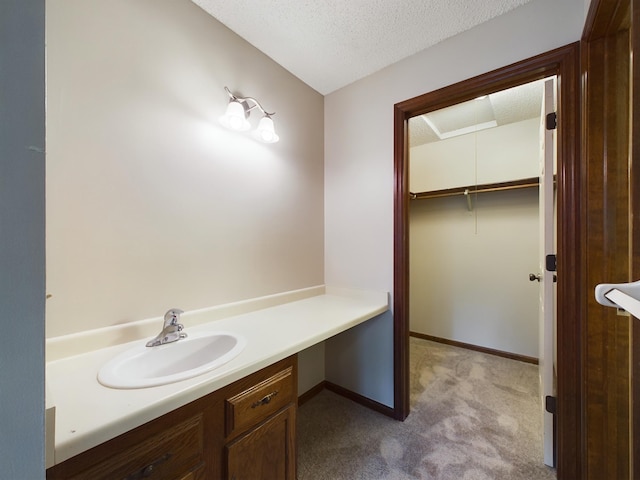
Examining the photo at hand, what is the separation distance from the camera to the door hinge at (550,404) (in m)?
1.36

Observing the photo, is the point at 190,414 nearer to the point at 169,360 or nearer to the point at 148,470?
the point at 148,470

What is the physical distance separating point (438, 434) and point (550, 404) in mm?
647

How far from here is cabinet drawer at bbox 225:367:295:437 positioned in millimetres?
896

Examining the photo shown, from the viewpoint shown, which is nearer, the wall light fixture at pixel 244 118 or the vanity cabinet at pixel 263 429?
the vanity cabinet at pixel 263 429

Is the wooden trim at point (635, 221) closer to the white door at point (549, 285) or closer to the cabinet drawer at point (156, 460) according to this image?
the white door at point (549, 285)

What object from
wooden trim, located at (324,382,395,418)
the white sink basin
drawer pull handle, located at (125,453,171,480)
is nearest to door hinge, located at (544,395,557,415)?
wooden trim, located at (324,382,395,418)

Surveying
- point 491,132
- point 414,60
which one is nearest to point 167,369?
point 414,60

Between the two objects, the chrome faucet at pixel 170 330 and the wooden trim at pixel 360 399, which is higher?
the chrome faucet at pixel 170 330

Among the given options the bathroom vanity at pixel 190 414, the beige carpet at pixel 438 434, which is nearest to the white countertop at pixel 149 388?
the bathroom vanity at pixel 190 414

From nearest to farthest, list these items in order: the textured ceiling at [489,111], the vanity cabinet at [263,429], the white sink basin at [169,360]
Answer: the white sink basin at [169,360], the vanity cabinet at [263,429], the textured ceiling at [489,111]

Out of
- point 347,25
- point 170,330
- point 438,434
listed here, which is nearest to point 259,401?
point 170,330

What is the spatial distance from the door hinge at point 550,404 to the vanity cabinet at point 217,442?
1364 millimetres

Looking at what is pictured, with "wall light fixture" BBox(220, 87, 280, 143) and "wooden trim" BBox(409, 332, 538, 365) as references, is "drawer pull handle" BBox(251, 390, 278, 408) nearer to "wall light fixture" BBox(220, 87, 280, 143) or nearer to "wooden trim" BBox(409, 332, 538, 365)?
"wall light fixture" BBox(220, 87, 280, 143)
